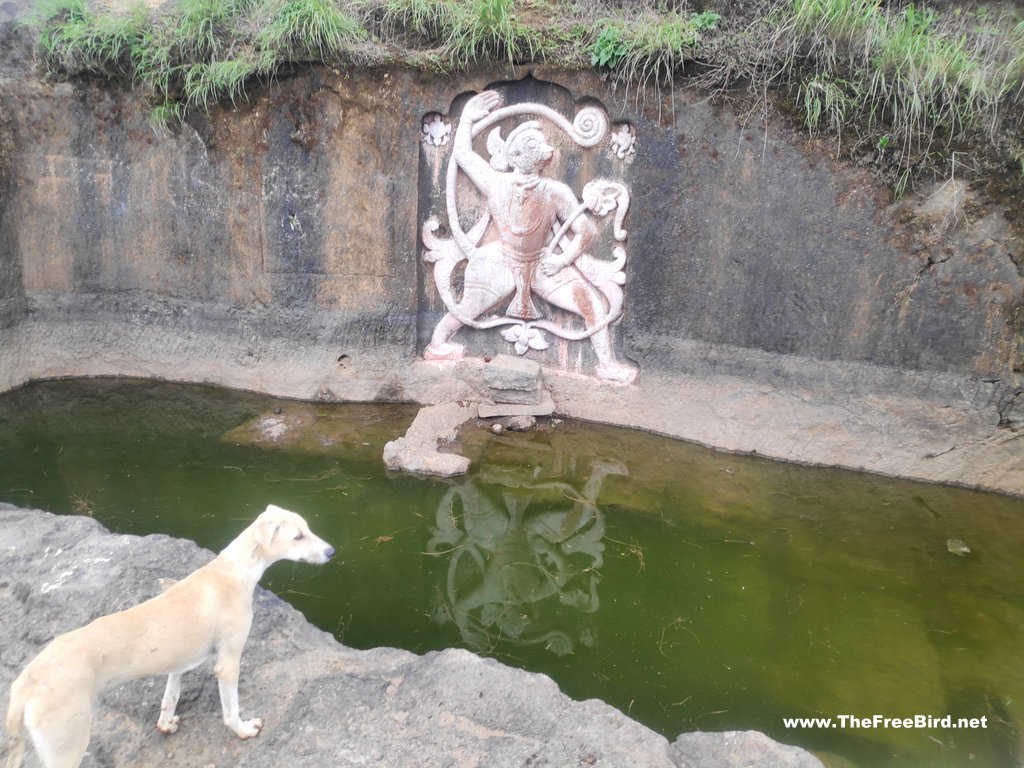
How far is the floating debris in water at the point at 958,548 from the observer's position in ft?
14.8

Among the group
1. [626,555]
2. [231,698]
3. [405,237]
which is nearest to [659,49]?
[405,237]

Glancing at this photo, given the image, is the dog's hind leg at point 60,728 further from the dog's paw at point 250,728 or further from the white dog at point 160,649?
the dog's paw at point 250,728

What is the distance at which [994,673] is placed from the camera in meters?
3.60

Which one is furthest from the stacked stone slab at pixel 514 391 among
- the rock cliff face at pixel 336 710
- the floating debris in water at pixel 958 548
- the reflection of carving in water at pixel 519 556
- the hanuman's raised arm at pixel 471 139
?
the rock cliff face at pixel 336 710

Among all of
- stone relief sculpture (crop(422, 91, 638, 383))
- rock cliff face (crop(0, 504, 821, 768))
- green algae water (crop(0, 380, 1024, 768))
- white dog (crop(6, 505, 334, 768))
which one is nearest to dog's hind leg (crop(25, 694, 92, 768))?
white dog (crop(6, 505, 334, 768))

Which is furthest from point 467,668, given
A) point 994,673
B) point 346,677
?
point 994,673

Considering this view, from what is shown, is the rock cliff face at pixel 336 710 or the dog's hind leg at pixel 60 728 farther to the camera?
the rock cliff face at pixel 336 710

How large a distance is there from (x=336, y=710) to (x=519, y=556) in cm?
196

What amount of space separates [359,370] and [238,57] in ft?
8.57

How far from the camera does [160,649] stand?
223 cm

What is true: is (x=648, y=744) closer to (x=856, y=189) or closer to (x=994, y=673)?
(x=994, y=673)

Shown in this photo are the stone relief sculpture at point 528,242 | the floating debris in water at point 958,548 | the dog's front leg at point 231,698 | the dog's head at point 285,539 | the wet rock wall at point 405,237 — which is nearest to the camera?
the dog's front leg at point 231,698

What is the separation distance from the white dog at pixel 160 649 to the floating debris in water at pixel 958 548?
384cm

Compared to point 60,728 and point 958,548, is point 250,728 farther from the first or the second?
point 958,548
